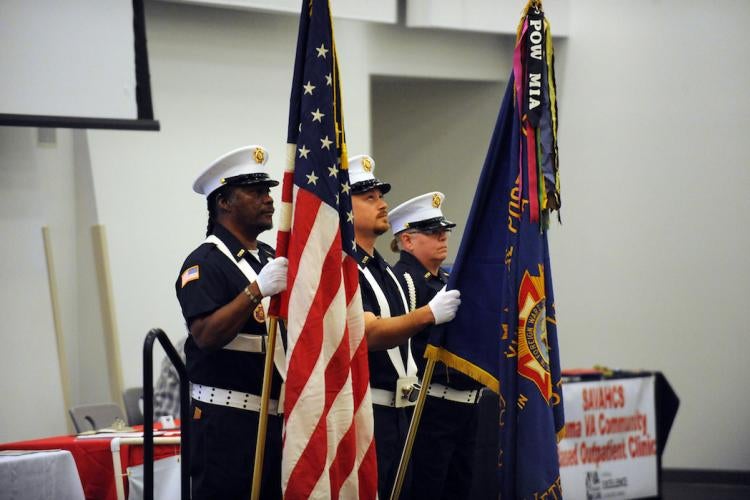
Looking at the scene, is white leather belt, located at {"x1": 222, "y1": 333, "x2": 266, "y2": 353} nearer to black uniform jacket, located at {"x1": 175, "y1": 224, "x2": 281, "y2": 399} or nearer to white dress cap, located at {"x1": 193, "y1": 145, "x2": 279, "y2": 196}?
black uniform jacket, located at {"x1": 175, "y1": 224, "x2": 281, "y2": 399}

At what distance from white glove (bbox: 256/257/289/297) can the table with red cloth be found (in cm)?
119

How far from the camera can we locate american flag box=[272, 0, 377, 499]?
3449 mm

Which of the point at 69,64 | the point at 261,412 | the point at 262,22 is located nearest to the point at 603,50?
the point at 262,22

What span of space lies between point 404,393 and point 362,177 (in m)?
0.88

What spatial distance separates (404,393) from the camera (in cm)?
443

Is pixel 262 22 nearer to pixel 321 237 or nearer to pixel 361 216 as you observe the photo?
pixel 361 216

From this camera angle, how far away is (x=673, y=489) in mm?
8328

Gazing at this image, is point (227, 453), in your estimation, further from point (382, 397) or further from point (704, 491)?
point (704, 491)

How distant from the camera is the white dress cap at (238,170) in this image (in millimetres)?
3900

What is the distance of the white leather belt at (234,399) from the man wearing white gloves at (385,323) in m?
0.54

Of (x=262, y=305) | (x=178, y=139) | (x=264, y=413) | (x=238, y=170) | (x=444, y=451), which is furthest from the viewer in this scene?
(x=178, y=139)

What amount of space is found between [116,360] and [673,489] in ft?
13.5

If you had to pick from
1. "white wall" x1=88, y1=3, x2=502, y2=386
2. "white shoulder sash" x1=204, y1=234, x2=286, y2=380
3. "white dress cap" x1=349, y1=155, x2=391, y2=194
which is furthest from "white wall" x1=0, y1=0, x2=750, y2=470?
"white shoulder sash" x1=204, y1=234, x2=286, y2=380

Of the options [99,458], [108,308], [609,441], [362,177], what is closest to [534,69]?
[362,177]
